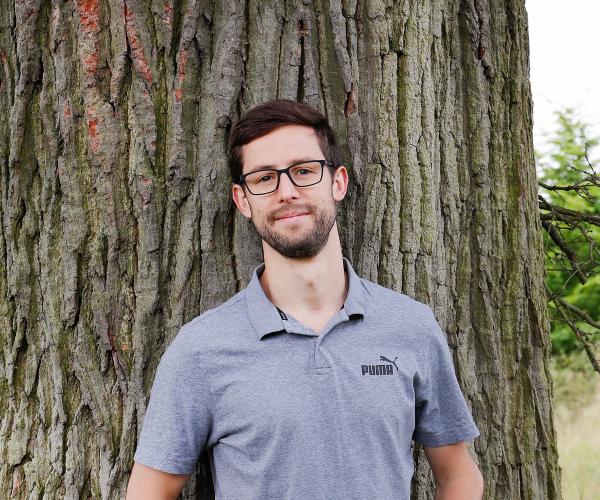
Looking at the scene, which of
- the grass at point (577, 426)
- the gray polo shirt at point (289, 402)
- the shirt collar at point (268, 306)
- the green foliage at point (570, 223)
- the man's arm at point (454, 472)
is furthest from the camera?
the grass at point (577, 426)

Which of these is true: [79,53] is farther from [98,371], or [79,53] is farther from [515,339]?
[515,339]

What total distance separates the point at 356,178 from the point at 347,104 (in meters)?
0.30

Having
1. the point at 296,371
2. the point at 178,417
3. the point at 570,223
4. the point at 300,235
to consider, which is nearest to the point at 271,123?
the point at 300,235

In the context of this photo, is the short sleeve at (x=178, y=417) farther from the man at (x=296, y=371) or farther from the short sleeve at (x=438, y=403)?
the short sleeve at (x=438, y=403)

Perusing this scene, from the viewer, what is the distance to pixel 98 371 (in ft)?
9.28

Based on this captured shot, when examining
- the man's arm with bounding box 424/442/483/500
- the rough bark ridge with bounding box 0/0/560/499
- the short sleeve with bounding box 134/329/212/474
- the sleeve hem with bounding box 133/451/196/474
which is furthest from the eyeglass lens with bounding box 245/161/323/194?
the man's arm with bounding box 424/442/483/500

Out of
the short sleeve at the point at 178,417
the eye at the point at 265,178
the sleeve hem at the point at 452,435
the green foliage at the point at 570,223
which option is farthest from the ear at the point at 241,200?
the green foliage at the point at 570,223

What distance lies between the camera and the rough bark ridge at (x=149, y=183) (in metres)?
2.75

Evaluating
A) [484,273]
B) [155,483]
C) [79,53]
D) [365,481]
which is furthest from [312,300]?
[79,53]

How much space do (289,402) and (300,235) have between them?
1.82 feet

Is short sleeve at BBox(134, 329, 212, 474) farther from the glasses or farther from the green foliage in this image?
the green foliage

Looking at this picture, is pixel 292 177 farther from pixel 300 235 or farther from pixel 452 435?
pixel 452 435

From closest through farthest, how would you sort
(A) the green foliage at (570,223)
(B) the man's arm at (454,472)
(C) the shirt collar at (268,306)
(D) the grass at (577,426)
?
1. (C) the shirt collar at (268,306)
2. (B) the man's arm at (454,472)
3. (A) the green foliage at (570,223)
4. (D) the grass at (577,426)

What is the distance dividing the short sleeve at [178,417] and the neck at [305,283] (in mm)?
377
